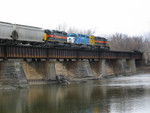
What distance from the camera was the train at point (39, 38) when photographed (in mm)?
33281

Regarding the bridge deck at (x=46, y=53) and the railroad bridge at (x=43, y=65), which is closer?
the railroad bridge at (x=43, y=65)

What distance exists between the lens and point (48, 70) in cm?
3978

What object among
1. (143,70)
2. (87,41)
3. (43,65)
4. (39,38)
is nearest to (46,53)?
(43,65)

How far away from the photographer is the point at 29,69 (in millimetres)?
38281

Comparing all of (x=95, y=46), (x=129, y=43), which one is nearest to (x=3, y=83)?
(x=95, y=46)

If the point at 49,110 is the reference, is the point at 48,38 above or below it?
above

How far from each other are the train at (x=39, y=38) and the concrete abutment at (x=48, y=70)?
119 inches

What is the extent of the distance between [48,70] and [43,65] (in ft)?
3.93

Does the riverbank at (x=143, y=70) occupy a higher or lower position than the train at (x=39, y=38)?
lower

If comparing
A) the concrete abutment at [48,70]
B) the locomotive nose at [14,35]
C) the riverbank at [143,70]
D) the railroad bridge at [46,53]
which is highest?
the locomotive nose at [14,35]

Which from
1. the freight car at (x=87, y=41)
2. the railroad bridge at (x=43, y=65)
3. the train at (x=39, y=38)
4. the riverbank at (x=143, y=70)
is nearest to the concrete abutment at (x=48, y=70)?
the railroad bridge at (x=43, y=65)

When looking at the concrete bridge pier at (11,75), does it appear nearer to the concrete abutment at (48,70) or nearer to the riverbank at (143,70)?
the concrete abutment at (48,70)

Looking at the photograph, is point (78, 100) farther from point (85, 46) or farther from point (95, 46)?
point (95, 46)

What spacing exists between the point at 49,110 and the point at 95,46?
3590 centimetres
